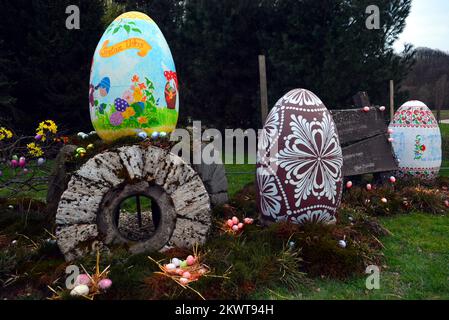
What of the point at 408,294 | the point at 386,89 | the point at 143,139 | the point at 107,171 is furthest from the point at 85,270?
the point at 386,89

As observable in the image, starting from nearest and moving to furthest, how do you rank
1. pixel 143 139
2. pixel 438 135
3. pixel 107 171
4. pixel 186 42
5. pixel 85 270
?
pixel 85 270
pixel 107 171
pixel 143 139
pixel 438 135
pixel 186 42

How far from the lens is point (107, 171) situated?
11.9 feet

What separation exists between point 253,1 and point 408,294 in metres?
10.6

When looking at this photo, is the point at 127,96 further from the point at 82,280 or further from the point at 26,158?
the point at 26,158

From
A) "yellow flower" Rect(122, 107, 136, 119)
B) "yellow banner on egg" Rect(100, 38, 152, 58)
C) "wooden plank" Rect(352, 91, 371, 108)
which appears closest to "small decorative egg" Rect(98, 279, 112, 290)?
"yellow flower" Rect(122, 107, 136, 119)

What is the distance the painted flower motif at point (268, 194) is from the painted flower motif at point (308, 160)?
180 millimetres

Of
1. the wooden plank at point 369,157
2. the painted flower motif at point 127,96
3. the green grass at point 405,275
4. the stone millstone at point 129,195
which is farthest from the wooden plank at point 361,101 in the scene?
the painted flower motif at point 127,96

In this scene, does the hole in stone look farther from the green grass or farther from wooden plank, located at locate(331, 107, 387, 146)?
wooden plank, located at locate(331, 107, 387, 146)

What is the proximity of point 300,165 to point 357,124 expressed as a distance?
10.5ft

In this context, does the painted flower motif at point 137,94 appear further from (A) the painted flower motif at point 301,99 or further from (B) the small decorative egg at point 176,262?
(B) the small decorative egg at point 176,262

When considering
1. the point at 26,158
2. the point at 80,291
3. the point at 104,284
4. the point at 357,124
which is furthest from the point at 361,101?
the point at 80,291

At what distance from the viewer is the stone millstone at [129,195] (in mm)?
3576

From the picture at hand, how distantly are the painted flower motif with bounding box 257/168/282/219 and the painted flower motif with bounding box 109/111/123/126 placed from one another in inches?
61.2
